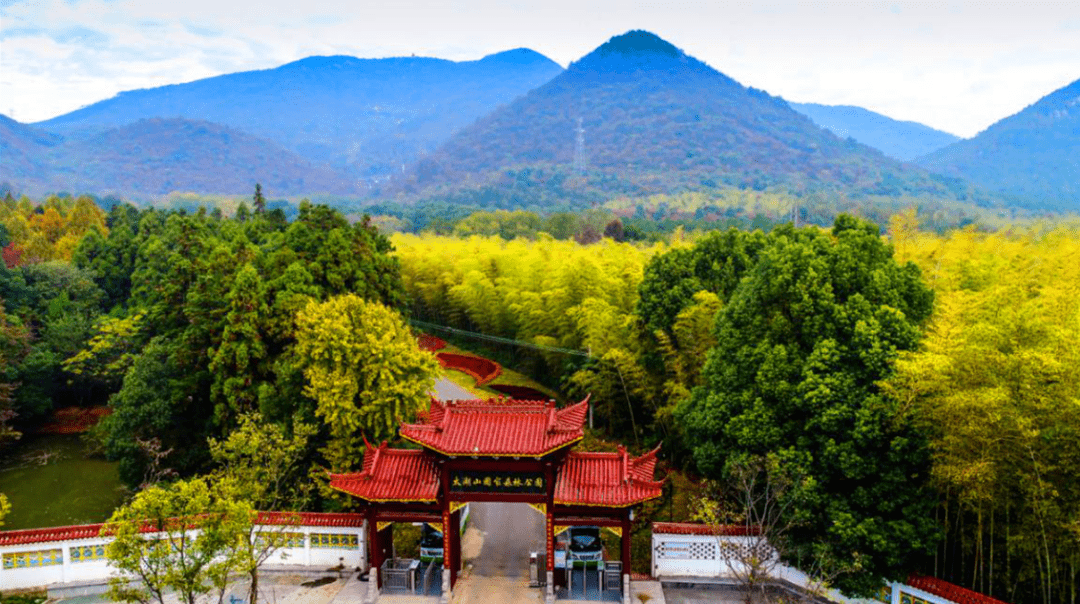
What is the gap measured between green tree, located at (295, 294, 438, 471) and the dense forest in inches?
2.2

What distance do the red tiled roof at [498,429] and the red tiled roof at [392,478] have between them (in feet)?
2.54

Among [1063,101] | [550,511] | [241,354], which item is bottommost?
[550,511]

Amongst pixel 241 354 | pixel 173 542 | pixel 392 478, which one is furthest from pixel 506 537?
pixel 241 354

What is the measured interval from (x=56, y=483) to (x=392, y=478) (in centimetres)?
1353

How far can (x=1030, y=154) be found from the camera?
129 metres

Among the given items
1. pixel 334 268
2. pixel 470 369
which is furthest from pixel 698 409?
pixel 470 369

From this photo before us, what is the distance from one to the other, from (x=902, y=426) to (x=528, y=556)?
7.20m

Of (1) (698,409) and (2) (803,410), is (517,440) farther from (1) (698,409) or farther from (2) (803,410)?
(2) (803,410)

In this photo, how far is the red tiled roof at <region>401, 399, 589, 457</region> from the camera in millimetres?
12094

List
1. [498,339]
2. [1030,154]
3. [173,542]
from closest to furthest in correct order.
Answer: [173,542] → [498,339] → [1030,154]

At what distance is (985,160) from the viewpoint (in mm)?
132875

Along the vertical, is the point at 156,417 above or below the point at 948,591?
above

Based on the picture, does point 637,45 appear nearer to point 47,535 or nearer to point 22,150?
point 22,150

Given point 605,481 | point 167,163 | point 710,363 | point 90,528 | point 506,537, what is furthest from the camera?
point 167,163
